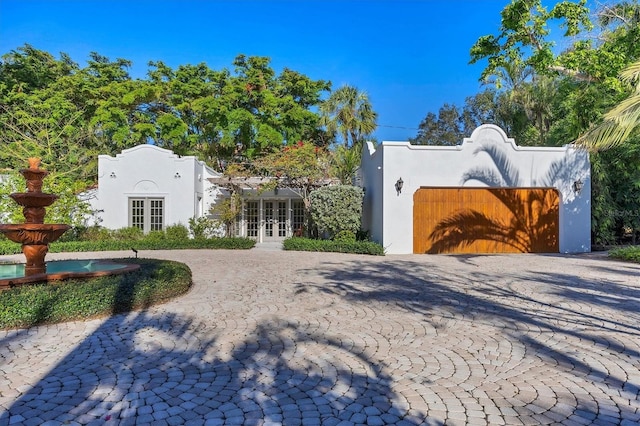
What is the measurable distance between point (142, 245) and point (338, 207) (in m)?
7.71

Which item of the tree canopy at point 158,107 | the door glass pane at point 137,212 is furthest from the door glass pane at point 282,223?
the door glass pane at point 137,212

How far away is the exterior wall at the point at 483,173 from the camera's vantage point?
1313cm

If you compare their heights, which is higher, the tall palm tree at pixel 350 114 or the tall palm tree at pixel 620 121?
the tall palm tree at pixel 350 114

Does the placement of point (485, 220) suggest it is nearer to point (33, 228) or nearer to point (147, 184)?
point (33, 228)

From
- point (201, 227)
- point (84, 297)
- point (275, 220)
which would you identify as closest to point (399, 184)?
point (275, 220)

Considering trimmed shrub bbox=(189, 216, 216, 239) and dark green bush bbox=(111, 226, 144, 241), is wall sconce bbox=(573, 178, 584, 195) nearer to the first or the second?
trimmed shrub bbox=(189, 216, 216, 239)

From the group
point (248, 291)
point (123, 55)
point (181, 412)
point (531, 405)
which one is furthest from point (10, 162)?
point (531, 405)

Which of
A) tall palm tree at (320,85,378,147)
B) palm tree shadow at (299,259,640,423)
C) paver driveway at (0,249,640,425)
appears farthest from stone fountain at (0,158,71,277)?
tall palm tree at (320,85,378,147)

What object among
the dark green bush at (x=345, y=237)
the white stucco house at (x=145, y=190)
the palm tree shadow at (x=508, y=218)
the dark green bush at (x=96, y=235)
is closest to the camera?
the palm tree shadow at (x=508, y=218)

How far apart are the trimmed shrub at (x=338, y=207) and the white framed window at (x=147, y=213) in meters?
7.31

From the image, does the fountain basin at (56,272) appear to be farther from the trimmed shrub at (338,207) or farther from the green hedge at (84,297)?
the trimmed shrub at (338,207)

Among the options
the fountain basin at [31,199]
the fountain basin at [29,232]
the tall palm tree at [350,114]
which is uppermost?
the tall palm tree at [350,114]

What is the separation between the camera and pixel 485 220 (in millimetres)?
13469

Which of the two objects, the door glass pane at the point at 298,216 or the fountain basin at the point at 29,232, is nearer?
the fountain basin at the point at 29,232
